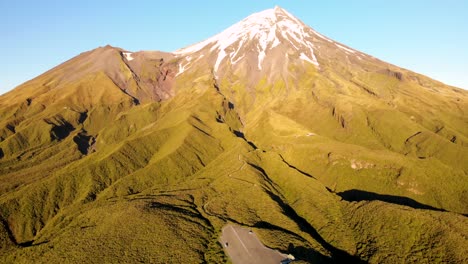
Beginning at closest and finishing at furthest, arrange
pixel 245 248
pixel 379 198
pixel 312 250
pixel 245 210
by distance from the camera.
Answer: pixel 245 248, pixel 312 250, pixel 245 210, pixel 379 198

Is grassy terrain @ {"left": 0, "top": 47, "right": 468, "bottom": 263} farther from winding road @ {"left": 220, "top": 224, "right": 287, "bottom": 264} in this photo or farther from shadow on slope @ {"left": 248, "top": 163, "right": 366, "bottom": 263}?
winding road @ {"left": 220, "top": 224, "right": 287, "bottom": 264}

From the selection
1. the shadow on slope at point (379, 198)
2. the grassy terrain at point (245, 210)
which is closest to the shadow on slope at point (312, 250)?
the grassy terrain at point (245, 210)

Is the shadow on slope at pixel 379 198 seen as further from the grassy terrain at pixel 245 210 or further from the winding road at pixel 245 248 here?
the winding road at pixel 245 248

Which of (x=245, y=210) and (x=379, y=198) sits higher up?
(x=245, y=210)

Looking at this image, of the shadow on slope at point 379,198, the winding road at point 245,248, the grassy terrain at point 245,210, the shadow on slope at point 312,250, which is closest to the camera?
the winding road at point 245,248

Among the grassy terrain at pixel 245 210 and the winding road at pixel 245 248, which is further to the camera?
the grassy terrain at pixel 245 210

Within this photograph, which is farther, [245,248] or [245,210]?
[245,210]

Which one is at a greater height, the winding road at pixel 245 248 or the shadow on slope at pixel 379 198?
the winding road at pixel 245 248

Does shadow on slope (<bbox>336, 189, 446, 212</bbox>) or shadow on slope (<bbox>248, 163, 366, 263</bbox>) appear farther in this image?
shadow on slope (<bbox>336, 189, 446, 212</bbox>)

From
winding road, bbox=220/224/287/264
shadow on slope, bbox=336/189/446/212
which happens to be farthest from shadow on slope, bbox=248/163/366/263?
shadow on slope, bbox=336/189/446/212

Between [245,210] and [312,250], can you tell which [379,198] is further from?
[312,250]

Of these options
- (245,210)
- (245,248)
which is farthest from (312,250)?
(245,210)
